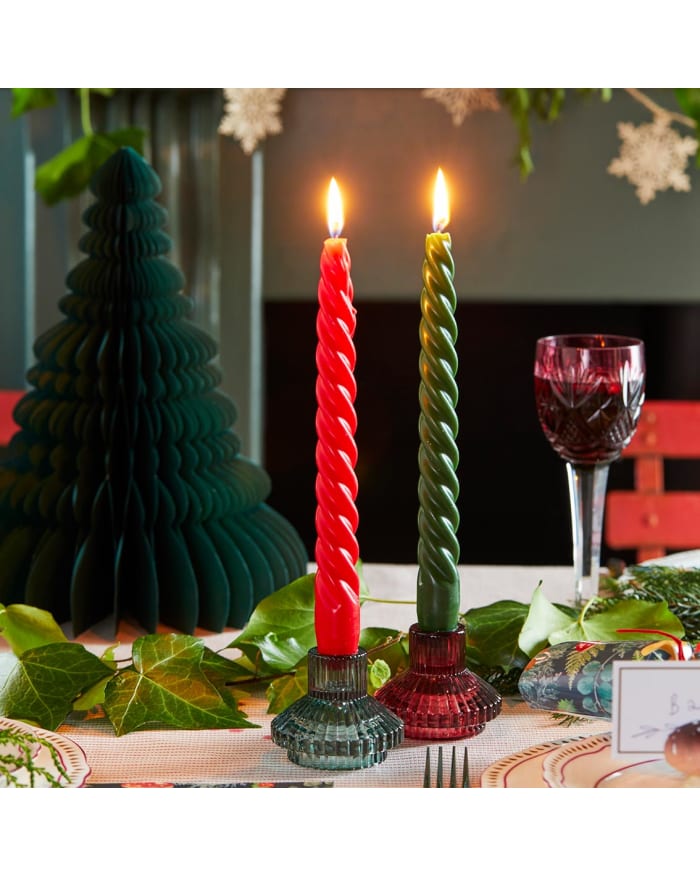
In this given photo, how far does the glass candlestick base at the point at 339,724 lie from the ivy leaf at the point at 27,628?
211 millimetres

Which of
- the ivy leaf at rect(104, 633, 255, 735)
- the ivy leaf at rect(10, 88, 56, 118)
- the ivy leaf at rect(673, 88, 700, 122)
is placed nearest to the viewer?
the ivy leaf at rect(104, 633, 255, 735)

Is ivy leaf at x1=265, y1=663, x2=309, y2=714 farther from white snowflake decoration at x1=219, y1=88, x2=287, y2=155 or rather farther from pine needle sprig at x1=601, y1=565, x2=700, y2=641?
white snowflake decoration at x1=219, y1=88, x2=287, y2=155

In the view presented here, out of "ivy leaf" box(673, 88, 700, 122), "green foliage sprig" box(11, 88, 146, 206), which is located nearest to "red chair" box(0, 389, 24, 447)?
"green foliage sprig" box(11, 88, 146, 206)

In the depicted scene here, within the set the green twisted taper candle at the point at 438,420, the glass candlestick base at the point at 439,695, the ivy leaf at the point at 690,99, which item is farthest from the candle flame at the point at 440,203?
the ivy leaf at the point at 690,99

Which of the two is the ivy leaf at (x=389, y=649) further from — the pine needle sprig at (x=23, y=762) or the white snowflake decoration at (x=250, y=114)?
the white snowflake decoration at (x=250, y=114)

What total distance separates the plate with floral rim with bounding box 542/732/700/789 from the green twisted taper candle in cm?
11

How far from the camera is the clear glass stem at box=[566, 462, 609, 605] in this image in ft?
2.70

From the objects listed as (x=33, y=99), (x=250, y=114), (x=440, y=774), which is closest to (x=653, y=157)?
(x=250, y=114)

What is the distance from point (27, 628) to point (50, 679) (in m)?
0.07

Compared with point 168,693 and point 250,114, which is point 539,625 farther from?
point 250,114

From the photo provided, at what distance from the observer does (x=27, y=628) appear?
707 mm

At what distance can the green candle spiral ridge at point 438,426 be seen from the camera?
580mm
